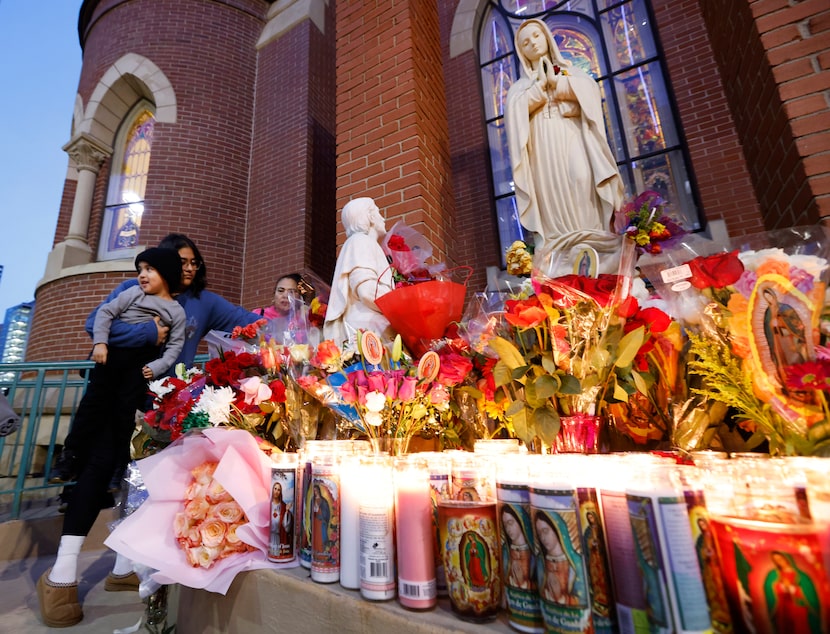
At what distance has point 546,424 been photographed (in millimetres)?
836

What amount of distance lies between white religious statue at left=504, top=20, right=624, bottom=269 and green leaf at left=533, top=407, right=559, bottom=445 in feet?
5.53

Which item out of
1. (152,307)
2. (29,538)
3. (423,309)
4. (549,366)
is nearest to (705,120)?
(423,309)

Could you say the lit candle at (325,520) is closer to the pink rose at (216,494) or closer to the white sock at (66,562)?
the pink rose at (216,494)

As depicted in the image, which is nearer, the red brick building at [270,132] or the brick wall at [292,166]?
the red brick building at [270,132]

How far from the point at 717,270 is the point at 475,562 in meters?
0.68

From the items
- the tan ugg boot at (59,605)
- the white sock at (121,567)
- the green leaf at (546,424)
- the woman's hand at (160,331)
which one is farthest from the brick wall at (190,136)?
the green leaf at (546,424)

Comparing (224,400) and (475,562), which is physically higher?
(224,400)

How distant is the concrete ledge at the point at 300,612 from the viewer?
0.68m

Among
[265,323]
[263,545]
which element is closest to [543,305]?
[263,545]

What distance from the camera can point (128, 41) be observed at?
5910mm

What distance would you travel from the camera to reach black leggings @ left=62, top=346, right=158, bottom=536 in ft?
5.68

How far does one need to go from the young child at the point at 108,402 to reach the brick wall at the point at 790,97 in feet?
8.72

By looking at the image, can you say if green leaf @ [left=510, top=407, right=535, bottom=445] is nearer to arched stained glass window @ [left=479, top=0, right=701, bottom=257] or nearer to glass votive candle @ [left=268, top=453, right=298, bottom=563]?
glass votive candle @ [left=268, top=453, right=298, bottom=563]

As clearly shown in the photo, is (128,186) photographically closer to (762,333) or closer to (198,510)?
(198,510)
